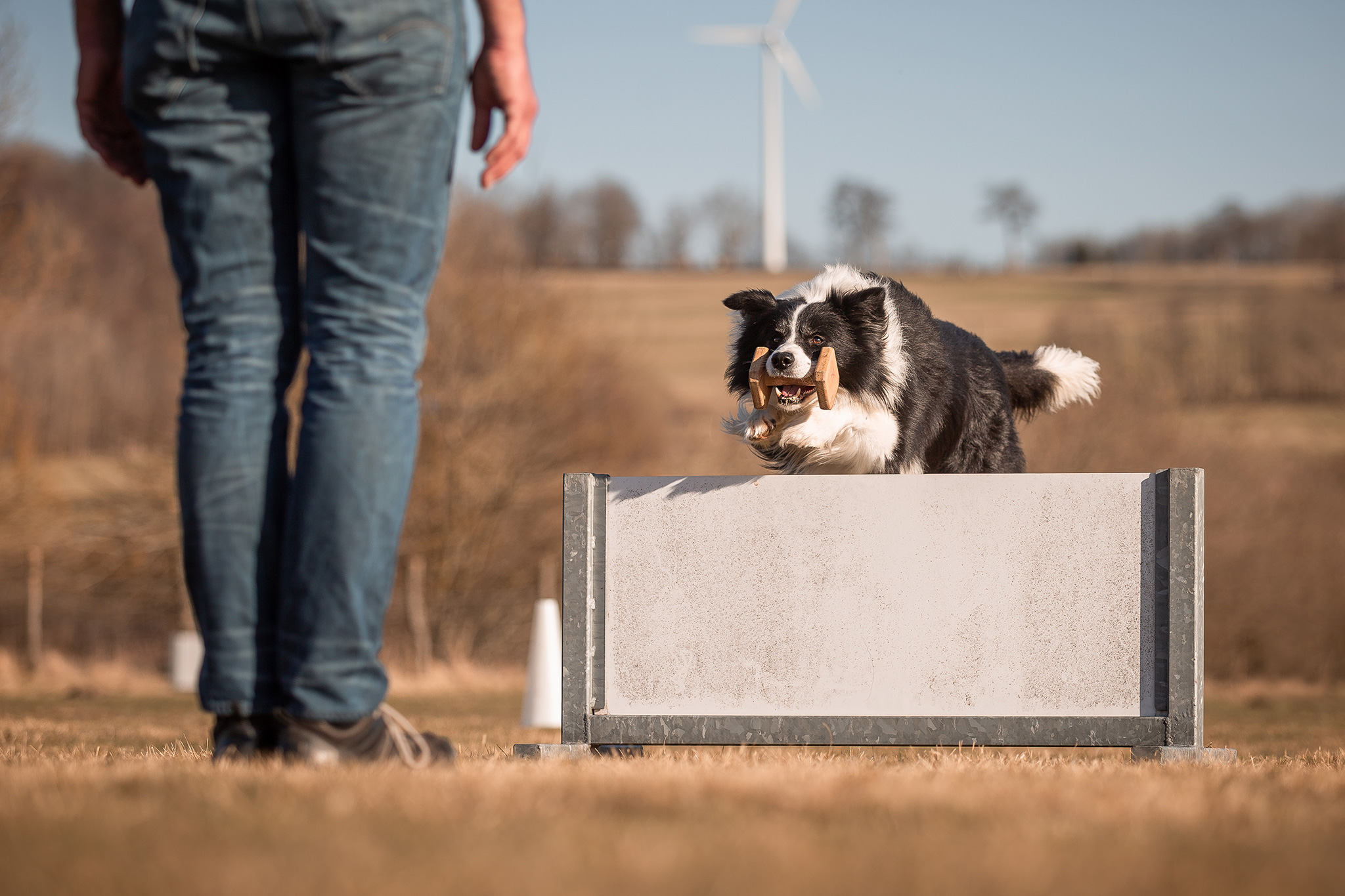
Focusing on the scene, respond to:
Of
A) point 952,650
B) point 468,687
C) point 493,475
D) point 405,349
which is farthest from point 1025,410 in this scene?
point 493,475

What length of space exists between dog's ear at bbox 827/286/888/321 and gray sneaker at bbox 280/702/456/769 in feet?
8.31

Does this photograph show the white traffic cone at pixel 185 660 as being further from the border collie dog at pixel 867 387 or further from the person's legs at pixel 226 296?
the person's legs at pixel 226 296

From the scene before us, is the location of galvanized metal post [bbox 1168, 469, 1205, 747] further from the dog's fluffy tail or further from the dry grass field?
the dog's fluffy tail

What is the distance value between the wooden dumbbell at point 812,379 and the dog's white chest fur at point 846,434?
0.23 feet

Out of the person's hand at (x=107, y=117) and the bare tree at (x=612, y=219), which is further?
the bare tree at (x=612, y=219)

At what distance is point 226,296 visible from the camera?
6.91 feet

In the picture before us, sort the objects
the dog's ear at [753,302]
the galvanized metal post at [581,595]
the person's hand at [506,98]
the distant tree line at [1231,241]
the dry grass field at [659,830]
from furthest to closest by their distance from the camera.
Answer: the distant tree line at [1231,241], the dog's ear at [753,302], the galvanized metal post at [581,595], the person's hand at [506,98], the dry grass field at [659,830]

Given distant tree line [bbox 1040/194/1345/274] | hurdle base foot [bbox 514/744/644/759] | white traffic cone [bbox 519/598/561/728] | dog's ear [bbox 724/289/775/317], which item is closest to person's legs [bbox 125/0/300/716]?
hurdle base foot [bbox 514/744/644/759]

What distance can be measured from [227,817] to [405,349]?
89 cm

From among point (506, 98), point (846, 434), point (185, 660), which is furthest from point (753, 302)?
point (185, 660)

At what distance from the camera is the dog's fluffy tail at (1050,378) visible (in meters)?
5.06

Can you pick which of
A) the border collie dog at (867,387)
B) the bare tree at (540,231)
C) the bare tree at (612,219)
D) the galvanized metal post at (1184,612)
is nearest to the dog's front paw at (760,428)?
the border collie dog at (867,387)

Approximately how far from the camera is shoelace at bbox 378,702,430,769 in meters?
2.10

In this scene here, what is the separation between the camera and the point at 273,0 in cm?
199
